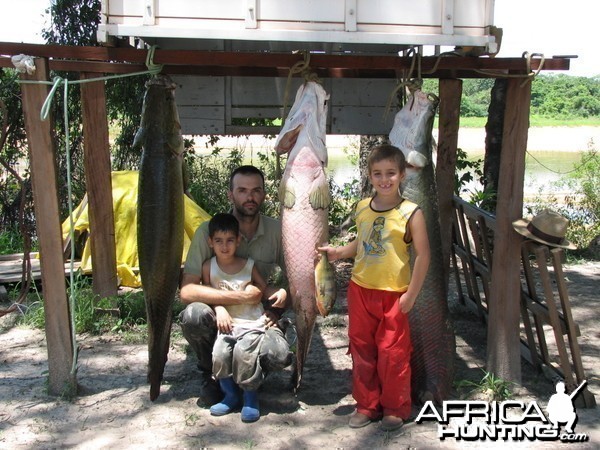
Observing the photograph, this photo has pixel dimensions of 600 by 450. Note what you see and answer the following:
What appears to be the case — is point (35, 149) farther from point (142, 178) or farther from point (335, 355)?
point (335, 355)

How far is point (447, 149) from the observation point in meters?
4.95

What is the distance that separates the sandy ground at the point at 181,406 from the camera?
12.1ft

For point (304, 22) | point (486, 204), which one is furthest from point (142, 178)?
point (486, 204)

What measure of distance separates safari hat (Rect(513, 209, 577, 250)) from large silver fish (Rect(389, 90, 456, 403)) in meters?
0.55

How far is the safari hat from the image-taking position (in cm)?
401

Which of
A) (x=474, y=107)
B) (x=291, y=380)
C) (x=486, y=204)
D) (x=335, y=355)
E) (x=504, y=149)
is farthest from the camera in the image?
(x=474, y=107)

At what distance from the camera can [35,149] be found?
388cm

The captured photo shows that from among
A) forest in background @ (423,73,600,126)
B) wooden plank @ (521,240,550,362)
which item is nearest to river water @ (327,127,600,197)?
forest in background @ (423,73,600,126)

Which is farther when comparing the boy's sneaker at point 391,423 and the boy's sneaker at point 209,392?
the boy's sneaker at point 209,392

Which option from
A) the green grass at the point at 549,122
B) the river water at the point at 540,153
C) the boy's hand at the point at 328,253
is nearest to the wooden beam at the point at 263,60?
the boy's hand at the point at 328,253

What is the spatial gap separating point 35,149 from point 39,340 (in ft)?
6.71

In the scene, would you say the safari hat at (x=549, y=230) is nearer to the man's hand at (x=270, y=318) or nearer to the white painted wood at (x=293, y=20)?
the white painted wood at (x=293, y=20)

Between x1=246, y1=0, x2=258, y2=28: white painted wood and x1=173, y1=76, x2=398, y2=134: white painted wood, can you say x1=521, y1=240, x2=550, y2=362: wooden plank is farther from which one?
x1=246, y1=0, x2=258, y2=28: white painted wood

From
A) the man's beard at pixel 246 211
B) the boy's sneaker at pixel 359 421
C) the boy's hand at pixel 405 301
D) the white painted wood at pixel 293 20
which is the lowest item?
the boy's sneaker at pixel 359 421
